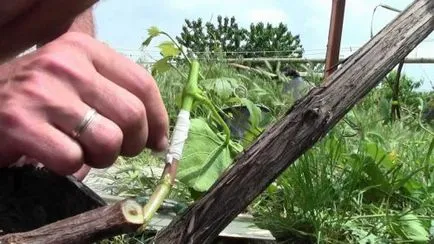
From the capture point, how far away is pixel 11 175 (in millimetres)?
538

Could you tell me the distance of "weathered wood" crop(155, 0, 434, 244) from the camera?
554mm

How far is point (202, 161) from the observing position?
38.4 inches

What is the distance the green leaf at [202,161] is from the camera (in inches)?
38.6

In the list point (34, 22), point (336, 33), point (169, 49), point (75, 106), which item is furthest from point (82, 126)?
point (336, 33)

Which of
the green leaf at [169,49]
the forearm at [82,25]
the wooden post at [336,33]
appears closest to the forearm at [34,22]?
the forearm at [82,25]

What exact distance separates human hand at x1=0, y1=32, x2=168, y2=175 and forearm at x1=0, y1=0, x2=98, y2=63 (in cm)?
2

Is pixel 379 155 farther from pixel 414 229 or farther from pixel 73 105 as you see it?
pixel 73 105

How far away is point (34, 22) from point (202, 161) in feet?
1.41

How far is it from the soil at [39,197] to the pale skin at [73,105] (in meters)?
0.01

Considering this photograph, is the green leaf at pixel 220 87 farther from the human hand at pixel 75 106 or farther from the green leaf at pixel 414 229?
the human hand at pixel 75 106

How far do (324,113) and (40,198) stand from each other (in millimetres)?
222

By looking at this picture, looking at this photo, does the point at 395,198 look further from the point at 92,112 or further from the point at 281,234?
the point at 92,112

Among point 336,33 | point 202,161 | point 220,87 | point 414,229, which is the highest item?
point 336,33

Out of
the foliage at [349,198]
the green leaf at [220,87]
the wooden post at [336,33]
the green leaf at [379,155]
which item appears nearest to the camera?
the foliage at [349,198]
